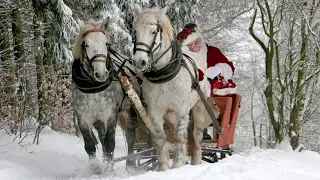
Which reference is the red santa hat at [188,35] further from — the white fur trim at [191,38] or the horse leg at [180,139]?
the horse leg at [180,139]

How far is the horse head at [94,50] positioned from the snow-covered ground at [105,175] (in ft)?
4.01

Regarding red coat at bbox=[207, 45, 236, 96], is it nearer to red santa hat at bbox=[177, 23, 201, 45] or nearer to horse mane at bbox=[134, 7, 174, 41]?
red santa hat at bbox=[177, 23, 201, 45]

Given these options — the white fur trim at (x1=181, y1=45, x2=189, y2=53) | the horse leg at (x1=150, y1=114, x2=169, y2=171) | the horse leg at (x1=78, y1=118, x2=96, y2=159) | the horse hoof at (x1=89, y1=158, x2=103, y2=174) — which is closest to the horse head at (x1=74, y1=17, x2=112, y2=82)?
the horse leg at (x1=78, y1=118, x2=96, y2=159)

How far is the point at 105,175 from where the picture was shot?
5391 millimetres

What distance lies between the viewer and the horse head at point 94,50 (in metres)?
5.33

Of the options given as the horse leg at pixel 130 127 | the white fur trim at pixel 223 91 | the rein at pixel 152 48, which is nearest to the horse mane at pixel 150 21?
the rein at pixel 152 48

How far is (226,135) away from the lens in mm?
7355

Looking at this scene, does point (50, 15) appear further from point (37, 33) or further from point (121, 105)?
point (121, 105)

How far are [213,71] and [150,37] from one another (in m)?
2.57

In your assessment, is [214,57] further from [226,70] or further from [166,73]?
[166,73]

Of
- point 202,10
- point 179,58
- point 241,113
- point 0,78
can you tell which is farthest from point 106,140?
point 241,113

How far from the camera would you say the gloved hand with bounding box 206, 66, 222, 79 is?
25.0 feet

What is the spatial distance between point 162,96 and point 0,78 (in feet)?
13.8

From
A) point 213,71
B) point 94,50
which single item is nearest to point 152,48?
point 94,50
